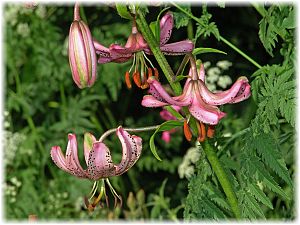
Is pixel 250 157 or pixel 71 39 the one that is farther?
pixel 250 157

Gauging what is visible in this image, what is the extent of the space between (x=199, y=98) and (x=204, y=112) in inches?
1.6

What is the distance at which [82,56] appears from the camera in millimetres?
1526

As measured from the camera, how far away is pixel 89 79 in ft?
5.03

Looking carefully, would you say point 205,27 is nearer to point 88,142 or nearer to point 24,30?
point 88,142

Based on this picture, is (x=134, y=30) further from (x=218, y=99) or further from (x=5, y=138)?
(x=5, y=138)

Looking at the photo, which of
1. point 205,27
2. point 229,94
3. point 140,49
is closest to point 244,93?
point 229,94

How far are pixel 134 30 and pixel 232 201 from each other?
15.5 inches

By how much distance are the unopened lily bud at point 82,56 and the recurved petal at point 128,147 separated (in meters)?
0.13

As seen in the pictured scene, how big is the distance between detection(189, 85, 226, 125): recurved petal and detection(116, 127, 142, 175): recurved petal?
14 cm

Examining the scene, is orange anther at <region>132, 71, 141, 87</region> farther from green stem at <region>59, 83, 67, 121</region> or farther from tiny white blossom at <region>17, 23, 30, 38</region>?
tiny white blossom at <region>17, 23, 30, 38</region>

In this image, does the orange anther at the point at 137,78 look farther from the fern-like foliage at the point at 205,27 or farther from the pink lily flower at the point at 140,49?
the fern-like foliage at the point at 205,27

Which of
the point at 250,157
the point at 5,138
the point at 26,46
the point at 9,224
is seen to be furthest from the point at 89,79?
the point at 26,46

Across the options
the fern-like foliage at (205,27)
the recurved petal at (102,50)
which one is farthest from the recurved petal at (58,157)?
the fern-like foliage at (205,27)

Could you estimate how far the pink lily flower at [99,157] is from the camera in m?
1.60
